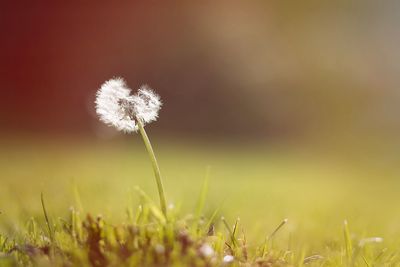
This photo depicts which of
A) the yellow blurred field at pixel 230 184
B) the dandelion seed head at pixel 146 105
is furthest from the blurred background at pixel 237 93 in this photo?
the dandelion seed head at pixel 146 105

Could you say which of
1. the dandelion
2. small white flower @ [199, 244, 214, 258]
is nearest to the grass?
small white flower @ [199, 244, 214, 258]

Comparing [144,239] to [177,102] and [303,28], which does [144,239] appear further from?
[303,28]

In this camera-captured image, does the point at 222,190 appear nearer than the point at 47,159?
Yes

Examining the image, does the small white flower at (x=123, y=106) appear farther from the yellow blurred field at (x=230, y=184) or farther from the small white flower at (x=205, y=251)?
the small white flower at (x=205, y=251)

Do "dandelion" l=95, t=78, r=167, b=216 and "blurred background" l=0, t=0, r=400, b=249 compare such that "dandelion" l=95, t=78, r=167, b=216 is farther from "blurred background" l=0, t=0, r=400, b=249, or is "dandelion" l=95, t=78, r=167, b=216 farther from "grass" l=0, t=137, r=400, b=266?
"blurred background" l=0, t=0, r=400, b=249

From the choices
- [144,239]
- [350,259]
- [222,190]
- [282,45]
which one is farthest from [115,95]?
[282,45]

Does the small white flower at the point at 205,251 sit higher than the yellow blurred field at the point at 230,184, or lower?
lower
